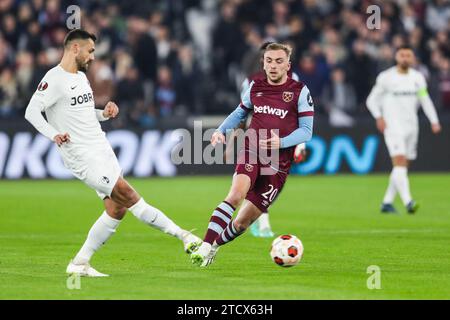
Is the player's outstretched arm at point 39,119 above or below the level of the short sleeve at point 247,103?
below

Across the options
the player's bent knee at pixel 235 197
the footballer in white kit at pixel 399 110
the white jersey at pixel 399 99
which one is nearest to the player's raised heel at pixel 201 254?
the player's bent knee at pixel 235 197

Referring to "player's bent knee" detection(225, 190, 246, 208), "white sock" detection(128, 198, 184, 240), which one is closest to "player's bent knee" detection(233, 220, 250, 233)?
"player's bent knee" detection(225, 190, 246, 208)

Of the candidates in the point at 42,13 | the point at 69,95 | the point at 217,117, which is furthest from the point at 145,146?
the point at 69,95

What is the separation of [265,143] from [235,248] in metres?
2.65

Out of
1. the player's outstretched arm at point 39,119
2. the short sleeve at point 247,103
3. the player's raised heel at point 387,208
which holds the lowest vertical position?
the player's raised heel at point 387,208

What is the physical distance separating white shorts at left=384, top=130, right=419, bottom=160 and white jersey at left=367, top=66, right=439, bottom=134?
0.07 meters

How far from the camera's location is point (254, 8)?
92.4 feet

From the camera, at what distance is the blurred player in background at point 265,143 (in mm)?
11336

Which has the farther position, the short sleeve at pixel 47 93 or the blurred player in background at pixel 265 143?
the blurred player in background at pixel 265 143

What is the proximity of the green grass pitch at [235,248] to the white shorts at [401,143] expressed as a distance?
1021 mm

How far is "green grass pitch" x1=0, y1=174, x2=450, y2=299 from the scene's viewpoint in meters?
9.91

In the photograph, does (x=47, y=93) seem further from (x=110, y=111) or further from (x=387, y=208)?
(x=387, y=208)

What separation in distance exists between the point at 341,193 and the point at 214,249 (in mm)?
10541

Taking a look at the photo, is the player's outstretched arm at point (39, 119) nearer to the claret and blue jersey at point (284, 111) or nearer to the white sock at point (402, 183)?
the claret and blue jersey at point (284, 111)
